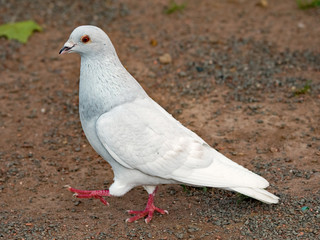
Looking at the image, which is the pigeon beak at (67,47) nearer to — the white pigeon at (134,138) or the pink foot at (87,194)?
the white pigeon at (134,138)

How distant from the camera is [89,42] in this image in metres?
5.12

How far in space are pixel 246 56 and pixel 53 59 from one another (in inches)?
127

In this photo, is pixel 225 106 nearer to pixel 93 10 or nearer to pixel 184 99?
pixel 184 99

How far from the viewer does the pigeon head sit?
5.11m

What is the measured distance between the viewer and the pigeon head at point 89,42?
5.11 meters

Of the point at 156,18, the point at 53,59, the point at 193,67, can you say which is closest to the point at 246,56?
the point at 193,67

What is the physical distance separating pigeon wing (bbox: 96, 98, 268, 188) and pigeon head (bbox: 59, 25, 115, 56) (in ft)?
1.96

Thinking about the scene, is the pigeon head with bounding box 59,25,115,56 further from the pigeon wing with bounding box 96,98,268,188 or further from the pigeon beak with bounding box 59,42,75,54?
the pigeon wing with bounding box 96,98,268,188

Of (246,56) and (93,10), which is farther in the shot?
(93,10)

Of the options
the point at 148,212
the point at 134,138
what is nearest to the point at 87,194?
the point at 148,212

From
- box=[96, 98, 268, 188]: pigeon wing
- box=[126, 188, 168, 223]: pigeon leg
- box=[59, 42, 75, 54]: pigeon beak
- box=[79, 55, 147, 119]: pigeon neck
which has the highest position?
box=[59, 42, 75, 54]: pigeon beak

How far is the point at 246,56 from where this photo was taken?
857 centimetres

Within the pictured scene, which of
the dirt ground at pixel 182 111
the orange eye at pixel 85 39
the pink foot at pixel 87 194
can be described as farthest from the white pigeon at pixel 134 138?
the dirt ground at pixel 182 111

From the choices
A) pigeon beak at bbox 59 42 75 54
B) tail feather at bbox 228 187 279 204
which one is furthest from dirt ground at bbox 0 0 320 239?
pigeon beak at bbox 59 42 75 54
